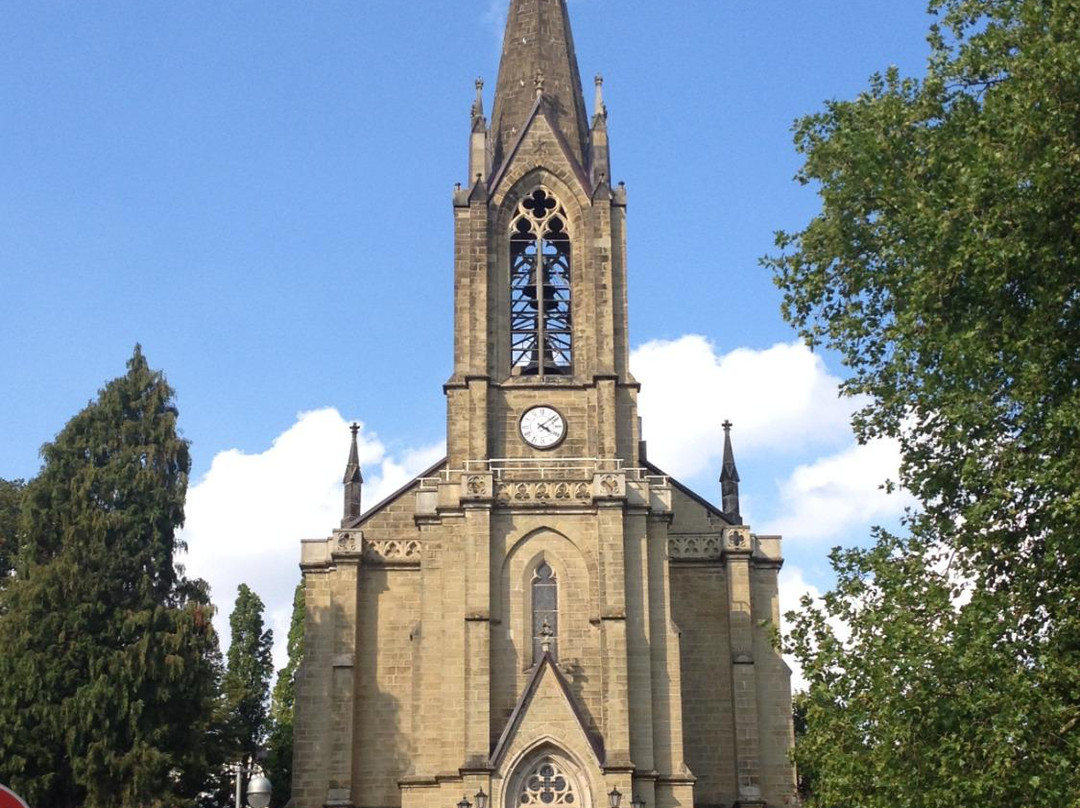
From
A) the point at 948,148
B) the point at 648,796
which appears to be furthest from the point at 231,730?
the point at 948,148

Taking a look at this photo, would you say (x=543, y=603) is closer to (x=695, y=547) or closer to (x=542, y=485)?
(x=542, y=485)

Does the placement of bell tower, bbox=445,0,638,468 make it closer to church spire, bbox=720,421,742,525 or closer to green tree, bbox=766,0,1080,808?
church spire, bbox=720,421,742,525

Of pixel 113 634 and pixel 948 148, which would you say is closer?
pixel 948 148

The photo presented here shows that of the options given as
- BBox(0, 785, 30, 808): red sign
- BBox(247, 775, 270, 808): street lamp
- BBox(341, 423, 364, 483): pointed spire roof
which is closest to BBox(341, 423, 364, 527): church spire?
BBox(341, 423, 364, 483): pointed spire roof

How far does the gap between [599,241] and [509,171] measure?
353cm

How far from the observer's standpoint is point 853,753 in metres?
22.2

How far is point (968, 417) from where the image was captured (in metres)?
21.3

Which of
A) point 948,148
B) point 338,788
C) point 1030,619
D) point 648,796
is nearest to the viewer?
point 1030,619

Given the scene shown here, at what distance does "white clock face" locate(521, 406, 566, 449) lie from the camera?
4319 centimetres

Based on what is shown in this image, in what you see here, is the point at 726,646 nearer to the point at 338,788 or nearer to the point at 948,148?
the point at 338,788

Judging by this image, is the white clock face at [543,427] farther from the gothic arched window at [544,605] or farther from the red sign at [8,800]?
the red sign at [8,800]

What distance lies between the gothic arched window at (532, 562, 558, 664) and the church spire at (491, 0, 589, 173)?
1308cm

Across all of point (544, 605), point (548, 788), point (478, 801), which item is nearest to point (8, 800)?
point (478, 801)

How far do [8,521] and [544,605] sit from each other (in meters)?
23.2
